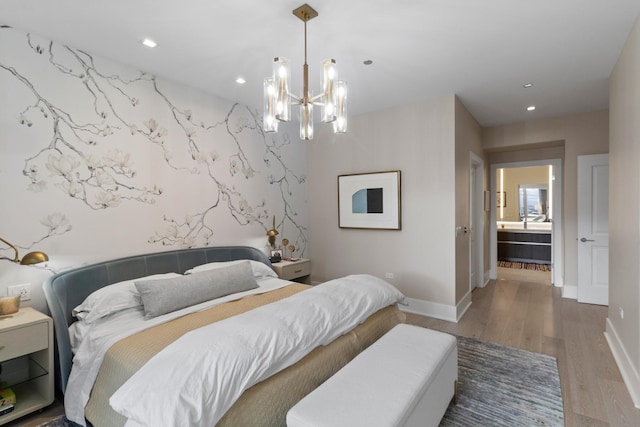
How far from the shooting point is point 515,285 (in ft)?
17.6

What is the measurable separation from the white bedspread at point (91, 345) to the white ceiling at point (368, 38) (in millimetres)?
2096

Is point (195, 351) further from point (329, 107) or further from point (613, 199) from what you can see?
point (613, 199)

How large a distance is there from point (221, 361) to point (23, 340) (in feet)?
4.99

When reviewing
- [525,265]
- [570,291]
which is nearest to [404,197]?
[570,291]

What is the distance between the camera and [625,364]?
8.22 feet

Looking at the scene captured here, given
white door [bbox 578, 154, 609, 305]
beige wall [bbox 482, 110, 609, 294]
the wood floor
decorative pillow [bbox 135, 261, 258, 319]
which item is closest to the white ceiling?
beige wall [bbox 482, 110, 609, 294]

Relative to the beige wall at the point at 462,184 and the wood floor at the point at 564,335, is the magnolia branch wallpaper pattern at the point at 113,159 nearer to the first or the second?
the beige wall at the point at 462,184

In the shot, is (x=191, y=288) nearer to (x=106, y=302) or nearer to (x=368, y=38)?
(x=106, y=302)

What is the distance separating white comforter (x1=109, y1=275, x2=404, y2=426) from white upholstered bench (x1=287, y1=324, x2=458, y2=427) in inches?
9.6

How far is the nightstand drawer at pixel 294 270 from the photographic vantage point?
4.00 metres

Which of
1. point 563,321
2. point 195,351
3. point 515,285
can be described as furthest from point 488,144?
point 195,351

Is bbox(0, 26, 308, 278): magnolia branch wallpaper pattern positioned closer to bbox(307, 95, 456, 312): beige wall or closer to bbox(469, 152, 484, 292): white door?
bbox(307, 95, 456, 312): beige wall

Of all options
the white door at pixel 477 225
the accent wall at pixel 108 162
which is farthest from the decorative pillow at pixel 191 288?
the white door at pixel 477 225

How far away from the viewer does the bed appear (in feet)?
4.66
